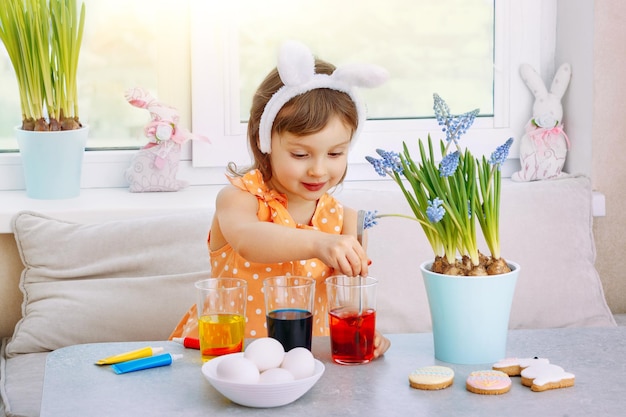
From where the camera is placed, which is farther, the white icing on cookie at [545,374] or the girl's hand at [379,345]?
the girl's hand at [379,345]

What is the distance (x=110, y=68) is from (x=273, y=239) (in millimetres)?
1261

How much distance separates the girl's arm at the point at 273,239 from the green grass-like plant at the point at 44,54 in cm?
82

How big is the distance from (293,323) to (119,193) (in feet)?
4.47

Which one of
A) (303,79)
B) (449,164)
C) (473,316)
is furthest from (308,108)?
(473,316)

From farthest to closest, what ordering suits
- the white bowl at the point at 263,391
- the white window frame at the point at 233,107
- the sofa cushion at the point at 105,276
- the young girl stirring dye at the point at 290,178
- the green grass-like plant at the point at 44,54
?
the white window frame at the point at 233,107 < the green grass-like plant at the point at 44,54 < the sofa cushion at the point at 105,276 < the young girl stirring dye at the point at 290,178 < the white bowl at the point at 263,391

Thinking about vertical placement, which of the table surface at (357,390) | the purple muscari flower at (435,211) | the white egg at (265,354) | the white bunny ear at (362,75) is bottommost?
the table surface at (357,390)

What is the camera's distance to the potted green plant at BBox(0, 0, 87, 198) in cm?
234

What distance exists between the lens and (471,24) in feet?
8.96

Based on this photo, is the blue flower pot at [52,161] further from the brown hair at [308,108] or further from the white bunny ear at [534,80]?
the white bunny ear at [534,80]

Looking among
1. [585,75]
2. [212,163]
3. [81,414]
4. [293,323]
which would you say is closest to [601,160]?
[585,75]

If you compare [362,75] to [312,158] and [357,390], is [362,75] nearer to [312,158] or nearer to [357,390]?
[312,158]

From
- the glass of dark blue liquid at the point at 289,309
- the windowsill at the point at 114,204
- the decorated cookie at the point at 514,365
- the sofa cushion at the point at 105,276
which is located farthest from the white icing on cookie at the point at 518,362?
the windowsill at the point at 114,204

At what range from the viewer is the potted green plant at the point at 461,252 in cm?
136

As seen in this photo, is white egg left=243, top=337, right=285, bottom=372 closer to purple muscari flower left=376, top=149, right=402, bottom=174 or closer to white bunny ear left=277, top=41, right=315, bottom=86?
purple muscari flower left=376, top=149, right=402, bottom=174
